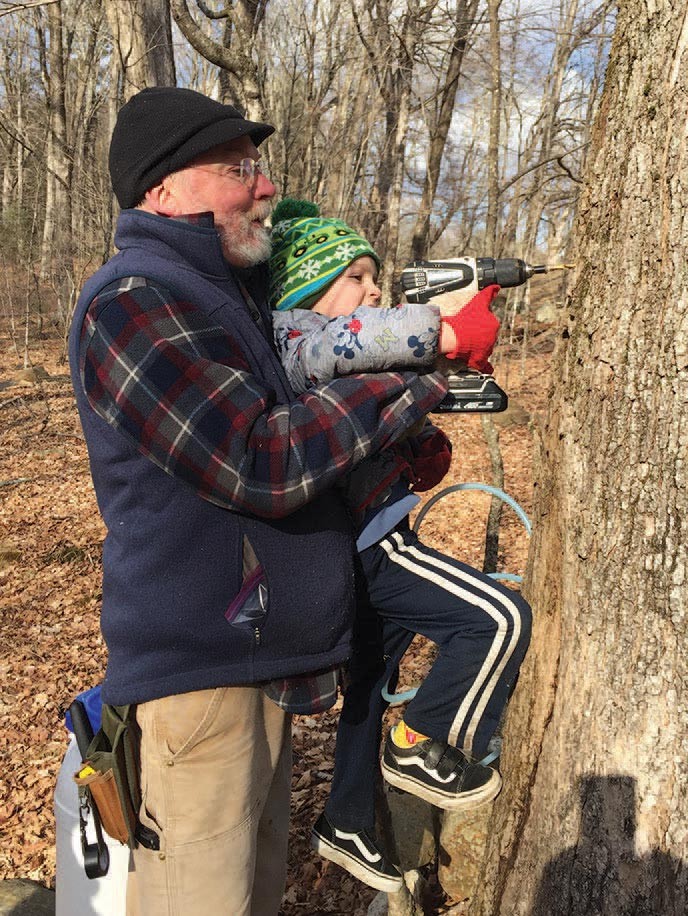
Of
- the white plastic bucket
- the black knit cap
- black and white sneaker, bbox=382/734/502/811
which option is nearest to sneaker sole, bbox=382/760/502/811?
black and white sneaker, bbox=382/734/502/811

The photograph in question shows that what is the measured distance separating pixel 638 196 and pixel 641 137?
127 mm

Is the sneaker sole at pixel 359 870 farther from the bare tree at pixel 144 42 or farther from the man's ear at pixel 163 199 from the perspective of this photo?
the bare tree at pixel 144 42

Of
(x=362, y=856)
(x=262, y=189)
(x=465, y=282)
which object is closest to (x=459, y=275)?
(x=465, y=282)

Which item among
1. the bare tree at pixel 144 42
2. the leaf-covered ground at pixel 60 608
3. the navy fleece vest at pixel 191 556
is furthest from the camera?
the bare tree at pixel 144 42

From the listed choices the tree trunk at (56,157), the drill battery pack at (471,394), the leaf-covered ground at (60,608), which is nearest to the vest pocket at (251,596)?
the drill battery pack at (471,394)

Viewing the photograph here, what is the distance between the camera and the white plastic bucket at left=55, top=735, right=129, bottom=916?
7.79 feet

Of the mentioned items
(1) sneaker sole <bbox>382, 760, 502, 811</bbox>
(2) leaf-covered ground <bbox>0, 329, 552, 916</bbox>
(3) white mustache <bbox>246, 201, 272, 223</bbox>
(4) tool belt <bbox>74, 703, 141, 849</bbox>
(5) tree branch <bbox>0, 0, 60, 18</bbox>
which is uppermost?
(5) tree branch <bbox>0, 0, 60, 18</bbox>

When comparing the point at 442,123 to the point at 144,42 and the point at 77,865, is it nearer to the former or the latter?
the point at 144,42

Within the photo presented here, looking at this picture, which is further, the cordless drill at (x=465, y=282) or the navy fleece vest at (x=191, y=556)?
the cordless drill at (x=465, y=282)

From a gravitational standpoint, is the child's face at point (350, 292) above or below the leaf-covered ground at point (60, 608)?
above

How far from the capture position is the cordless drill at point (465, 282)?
73.5 inches

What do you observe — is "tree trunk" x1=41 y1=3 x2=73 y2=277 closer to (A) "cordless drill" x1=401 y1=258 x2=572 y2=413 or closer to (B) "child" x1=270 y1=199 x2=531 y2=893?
(B) "child" x1=270 y1=199 x2=531 y2=893

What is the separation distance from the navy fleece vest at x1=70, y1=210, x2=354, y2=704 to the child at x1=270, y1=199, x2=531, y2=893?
0.24 m

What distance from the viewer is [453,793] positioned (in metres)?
2.14
